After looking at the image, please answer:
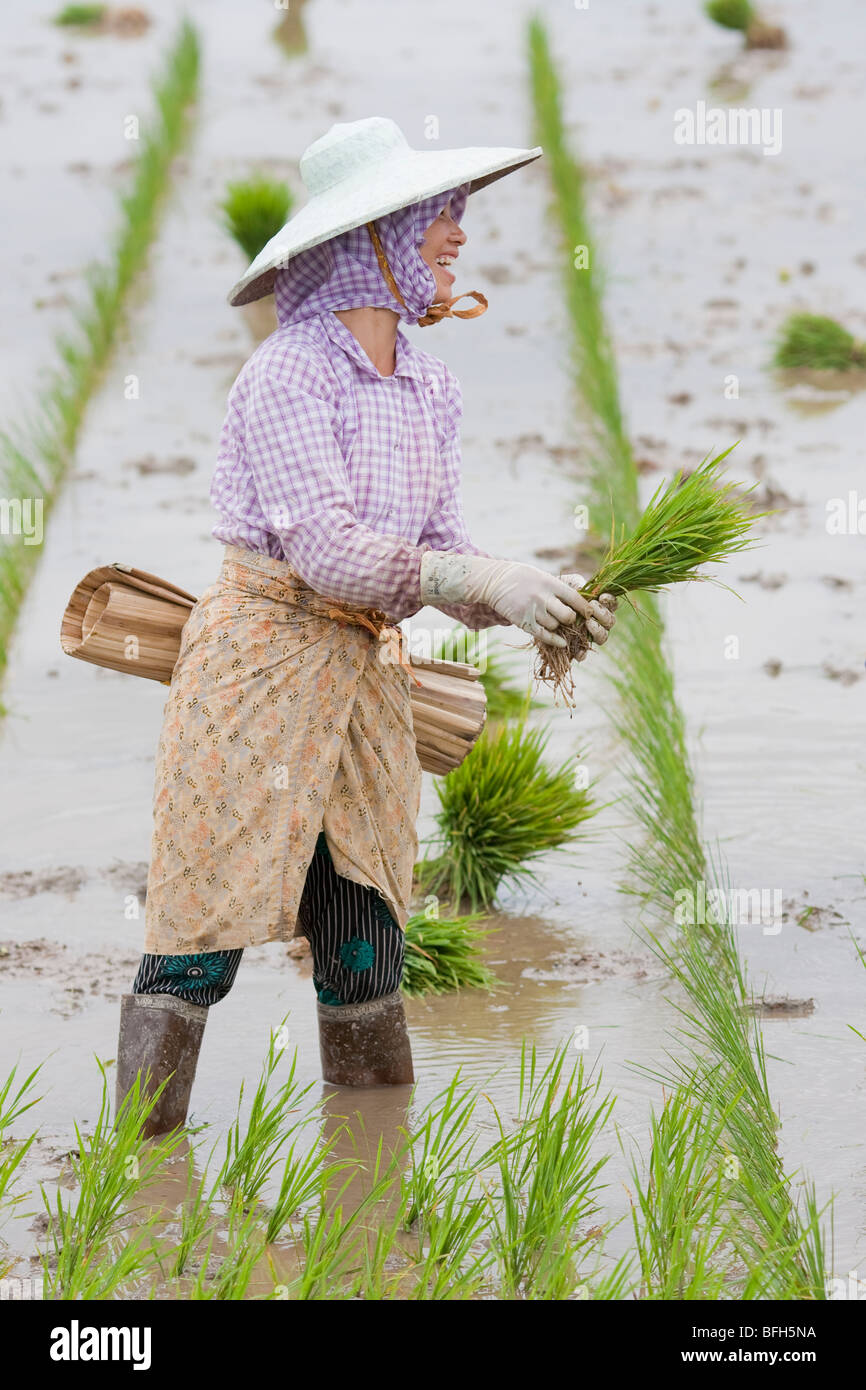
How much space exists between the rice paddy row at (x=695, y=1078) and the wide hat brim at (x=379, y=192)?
0.52 metres

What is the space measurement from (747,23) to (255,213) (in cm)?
958

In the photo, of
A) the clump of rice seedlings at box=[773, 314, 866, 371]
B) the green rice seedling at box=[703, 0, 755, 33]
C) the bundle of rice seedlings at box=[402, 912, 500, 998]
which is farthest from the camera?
the green rice seedling at box=[703, 0, 755, 33]

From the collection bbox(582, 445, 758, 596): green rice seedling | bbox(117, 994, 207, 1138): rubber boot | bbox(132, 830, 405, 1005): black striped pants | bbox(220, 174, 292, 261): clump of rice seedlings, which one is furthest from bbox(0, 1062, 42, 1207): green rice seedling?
bbox(220, 174, 292, 261): clump of rice seedlings

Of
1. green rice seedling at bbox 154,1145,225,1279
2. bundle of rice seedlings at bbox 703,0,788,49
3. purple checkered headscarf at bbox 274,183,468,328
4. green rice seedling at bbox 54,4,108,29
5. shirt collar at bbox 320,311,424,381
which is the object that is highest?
green rice seedling at bbox 54,4,108,29

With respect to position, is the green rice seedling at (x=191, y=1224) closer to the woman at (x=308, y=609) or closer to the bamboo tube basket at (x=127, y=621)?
the woman at (x=308, y=609)

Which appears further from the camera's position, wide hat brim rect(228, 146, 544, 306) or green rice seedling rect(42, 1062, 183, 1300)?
wide hat brim rect(228, 146, 544, 306)

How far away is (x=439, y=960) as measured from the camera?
139 inches

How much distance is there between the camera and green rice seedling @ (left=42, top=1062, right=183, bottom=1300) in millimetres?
2230

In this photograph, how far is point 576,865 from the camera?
4094 mm

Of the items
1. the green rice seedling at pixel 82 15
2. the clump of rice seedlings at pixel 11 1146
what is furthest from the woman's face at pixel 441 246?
the green rice seedling at pixel 82 15

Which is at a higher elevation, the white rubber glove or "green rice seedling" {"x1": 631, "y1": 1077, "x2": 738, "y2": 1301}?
the white rubber glove

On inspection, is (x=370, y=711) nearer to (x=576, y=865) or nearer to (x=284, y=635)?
(x=284, y=635)

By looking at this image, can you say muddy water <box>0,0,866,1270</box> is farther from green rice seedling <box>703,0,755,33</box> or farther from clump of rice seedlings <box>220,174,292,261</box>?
green rice seedling <box>703,0,755,33</box>

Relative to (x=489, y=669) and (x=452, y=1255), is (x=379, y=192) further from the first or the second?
(x=489, y=669)
